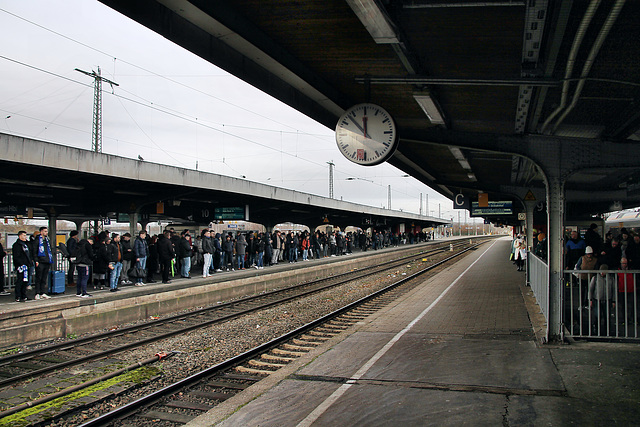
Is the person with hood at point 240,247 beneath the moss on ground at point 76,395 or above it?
above

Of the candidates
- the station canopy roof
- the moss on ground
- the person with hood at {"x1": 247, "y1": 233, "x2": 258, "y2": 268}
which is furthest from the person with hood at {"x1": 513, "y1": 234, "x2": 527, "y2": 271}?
the moss on ground

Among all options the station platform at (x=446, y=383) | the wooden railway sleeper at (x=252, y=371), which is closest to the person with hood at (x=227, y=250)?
the station platform at (x=446, y=383)

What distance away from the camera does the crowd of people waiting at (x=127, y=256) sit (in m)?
10.4

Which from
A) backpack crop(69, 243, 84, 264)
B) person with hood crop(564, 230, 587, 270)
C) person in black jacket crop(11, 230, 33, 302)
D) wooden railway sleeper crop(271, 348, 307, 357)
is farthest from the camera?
backpack crop(69, 243, 84, 264)

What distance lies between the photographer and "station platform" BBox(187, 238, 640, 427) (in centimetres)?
425

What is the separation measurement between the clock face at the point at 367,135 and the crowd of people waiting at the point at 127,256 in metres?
7.72

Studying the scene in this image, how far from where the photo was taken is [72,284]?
13.4m

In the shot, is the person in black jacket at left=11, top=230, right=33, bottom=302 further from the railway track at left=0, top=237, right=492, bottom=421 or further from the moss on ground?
the moss on ground

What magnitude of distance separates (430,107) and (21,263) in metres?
8.88

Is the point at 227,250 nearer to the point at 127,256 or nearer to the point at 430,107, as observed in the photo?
the point at 127,256

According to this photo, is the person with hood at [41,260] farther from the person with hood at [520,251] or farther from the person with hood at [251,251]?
the person with hood at [520,251]

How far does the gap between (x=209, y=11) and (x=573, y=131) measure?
23.3 ft

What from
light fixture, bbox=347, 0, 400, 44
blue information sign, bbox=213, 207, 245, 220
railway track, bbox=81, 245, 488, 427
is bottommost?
railway track, bbox=81, 245, 488, 427

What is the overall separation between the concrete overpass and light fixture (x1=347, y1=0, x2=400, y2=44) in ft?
26.5
